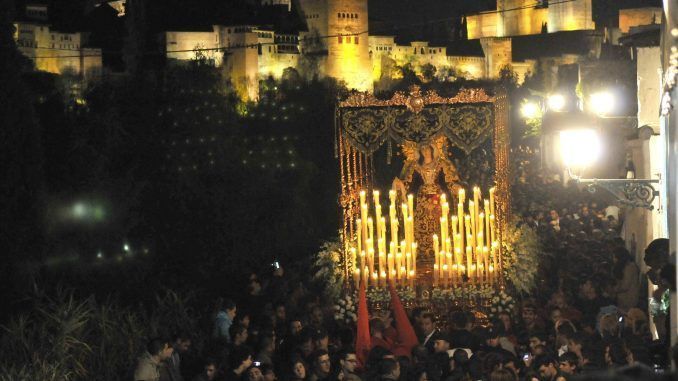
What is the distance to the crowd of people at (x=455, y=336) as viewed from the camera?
33.4 ft

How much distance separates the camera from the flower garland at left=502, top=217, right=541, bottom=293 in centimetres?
1520

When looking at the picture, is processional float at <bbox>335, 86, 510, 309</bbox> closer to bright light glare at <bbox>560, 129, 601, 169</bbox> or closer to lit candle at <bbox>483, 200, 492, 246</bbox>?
lit candle at <bbox>483, 200, 492, 246</bbox>

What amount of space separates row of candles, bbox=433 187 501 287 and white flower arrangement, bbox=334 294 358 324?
102 cm

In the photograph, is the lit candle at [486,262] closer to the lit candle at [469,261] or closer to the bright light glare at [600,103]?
the lit candle at [469,261]

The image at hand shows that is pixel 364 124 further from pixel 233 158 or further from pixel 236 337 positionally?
pixel 233 158

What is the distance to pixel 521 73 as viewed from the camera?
10300 centimetres

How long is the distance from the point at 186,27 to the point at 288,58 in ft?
23.4

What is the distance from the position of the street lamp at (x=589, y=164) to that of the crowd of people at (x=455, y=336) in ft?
1.40

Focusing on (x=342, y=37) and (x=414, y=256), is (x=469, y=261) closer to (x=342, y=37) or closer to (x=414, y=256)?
(x=414, y=256)

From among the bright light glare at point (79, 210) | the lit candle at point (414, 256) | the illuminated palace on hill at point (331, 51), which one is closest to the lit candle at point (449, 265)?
the lit candle at point (414, 256)

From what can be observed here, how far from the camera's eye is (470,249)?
15.1m

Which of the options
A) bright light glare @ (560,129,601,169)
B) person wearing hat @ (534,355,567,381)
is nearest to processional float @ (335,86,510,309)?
person wearing hat @ (534,355,567,381)

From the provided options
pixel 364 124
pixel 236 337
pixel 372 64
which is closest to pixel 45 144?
pixel 364 124

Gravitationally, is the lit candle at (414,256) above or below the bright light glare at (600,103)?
below
